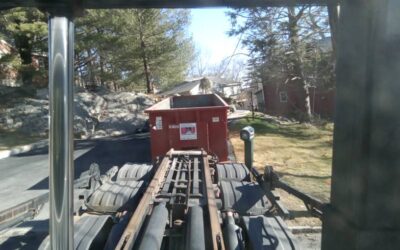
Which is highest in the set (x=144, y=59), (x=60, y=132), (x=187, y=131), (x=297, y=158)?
(x=144, y=59)

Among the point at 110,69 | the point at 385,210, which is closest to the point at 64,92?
the point at 385,210

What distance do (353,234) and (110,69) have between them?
35358 mm

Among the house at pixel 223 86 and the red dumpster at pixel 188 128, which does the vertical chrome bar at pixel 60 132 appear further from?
the house at pixel 223 86

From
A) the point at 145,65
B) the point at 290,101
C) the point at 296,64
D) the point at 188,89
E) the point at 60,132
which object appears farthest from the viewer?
the point at 188,89

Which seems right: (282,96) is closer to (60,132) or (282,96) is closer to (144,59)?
(144,59)

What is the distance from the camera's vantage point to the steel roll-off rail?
1.11 meters

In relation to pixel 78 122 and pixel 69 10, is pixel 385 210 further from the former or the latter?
pixel 78 122

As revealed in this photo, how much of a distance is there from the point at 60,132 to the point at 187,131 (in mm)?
7149

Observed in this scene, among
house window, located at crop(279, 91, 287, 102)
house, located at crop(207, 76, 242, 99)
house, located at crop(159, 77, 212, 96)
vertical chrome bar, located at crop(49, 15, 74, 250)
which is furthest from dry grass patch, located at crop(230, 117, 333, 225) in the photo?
house, located at crop(207, 76, 242, 99)

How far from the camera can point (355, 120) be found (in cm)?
121

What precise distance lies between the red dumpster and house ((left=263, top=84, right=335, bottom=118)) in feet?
67.0

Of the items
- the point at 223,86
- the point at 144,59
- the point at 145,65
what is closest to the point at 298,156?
the point at 144,59

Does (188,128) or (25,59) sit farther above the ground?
(25,59)

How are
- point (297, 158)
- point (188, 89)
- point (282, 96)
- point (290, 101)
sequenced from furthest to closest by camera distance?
point (188, 89) < point (282, 96) < point (290, 101) < point (297, 158)
